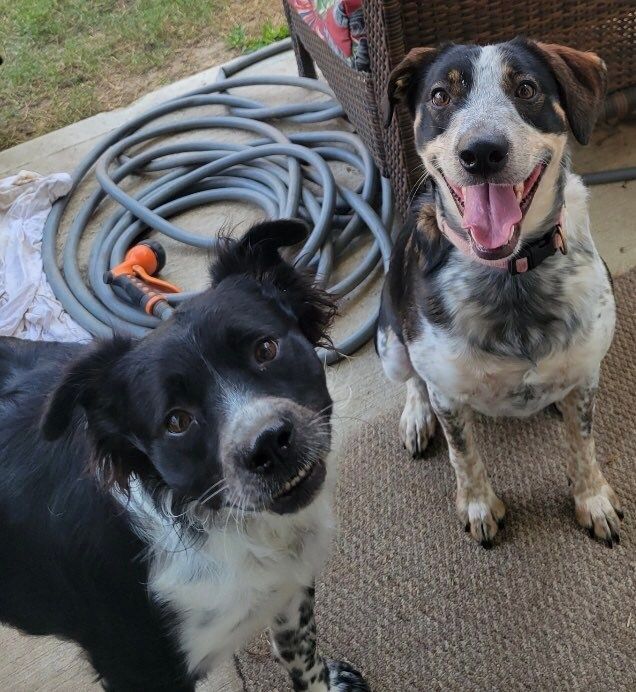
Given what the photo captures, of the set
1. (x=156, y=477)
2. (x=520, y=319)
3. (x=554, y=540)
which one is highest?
(x=156, y=477)

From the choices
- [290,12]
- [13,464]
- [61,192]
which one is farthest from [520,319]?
[61,192]

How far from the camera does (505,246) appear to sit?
148 centimetres

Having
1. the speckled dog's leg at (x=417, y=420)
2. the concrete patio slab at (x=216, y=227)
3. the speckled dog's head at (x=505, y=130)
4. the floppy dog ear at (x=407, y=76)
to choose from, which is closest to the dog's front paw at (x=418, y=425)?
the speckled dog's leg at (x=417, y=420)

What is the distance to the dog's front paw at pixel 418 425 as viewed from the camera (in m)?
2.14

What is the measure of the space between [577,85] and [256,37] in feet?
10.5

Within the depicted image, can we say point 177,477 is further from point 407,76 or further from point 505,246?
point 407,76

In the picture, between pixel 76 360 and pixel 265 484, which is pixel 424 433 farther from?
pixel 76 360

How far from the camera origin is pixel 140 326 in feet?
8.84

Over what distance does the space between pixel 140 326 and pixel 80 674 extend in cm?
124

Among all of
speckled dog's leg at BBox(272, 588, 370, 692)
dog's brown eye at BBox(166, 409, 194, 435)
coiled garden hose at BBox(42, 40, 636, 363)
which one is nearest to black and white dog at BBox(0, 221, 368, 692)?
dog's brown eye at BBox(166, 409, 194, 435)

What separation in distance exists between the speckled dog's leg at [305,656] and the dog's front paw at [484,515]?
481 mm

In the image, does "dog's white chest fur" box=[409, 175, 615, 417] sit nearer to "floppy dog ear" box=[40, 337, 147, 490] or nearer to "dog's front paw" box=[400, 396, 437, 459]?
"dog's front paw" box=[400, 396, 437, 459]

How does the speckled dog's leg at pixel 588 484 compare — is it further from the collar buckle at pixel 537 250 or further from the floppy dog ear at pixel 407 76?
the floppy dog ear at pixel 407 76

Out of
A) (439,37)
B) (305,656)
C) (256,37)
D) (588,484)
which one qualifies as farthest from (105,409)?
(256,37)
